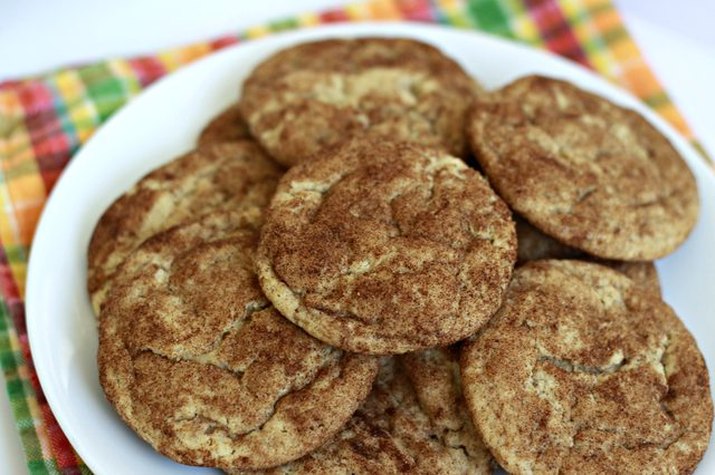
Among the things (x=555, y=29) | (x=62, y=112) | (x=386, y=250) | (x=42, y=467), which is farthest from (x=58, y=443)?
(x=555, y=29)

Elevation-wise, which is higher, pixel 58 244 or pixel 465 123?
pixel 465 123

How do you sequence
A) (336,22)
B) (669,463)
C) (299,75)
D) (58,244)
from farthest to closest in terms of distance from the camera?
(336,22) → (299,75) → (58,244) → (669,463)

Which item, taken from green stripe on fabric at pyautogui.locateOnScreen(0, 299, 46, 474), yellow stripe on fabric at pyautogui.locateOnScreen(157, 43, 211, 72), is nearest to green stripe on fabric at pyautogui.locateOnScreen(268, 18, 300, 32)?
yellow stripe on fabric at pyautogui.locateOnScreen(157, 43, 211, 72)

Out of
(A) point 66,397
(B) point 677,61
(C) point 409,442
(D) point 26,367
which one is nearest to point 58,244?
(D) point 26,367

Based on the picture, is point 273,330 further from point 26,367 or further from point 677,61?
point 677,61

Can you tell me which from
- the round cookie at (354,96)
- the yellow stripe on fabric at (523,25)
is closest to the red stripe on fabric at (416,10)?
the yellow stripe on fabric at (523,25)

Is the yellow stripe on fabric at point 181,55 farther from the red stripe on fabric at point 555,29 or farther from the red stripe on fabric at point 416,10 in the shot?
the red stripe on fabric at point 555,29

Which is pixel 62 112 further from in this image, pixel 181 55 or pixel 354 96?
pixel 354 96
